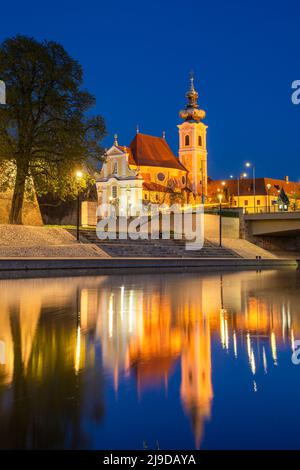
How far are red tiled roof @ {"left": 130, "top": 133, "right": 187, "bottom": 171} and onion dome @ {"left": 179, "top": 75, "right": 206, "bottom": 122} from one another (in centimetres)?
1379

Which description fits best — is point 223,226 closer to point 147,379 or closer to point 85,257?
point 85,257

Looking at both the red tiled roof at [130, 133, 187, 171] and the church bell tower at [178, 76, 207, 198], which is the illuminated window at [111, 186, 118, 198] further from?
the church bell tower at [178, 76, 207, 198]

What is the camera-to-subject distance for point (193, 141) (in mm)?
139750

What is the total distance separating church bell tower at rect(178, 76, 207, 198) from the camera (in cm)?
13700

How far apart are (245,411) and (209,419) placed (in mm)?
426

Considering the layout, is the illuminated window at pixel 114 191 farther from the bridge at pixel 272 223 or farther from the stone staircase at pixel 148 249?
the stone staircase at pixel 148 249

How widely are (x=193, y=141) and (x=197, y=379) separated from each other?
446ft

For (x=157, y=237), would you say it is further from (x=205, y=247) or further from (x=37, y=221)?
(x=37, y=221)

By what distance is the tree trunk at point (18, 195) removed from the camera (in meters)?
35.3

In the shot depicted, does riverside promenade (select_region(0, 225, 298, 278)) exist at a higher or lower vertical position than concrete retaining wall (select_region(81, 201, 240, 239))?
lower

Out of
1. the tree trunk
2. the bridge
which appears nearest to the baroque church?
the bridge

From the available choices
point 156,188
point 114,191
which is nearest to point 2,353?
point 114,191

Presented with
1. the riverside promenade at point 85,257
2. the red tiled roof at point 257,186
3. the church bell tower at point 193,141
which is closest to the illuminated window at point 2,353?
the riverside promenade at point 85,257
